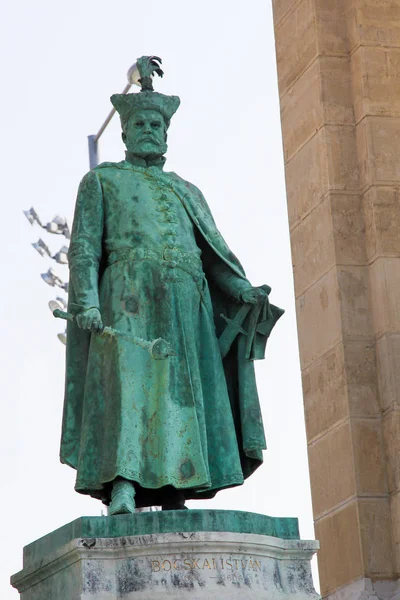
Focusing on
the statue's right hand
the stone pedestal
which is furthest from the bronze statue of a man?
the stone pedestal

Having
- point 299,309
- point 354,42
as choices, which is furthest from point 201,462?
point 354,42

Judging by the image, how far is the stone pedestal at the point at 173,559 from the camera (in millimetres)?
9930

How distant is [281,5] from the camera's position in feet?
54.7

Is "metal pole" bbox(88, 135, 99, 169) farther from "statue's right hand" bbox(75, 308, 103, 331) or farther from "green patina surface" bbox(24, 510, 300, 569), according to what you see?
"green patina surface" bbox(24, 510, 300, 569)

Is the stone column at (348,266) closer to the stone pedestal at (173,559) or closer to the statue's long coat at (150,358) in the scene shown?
the statue's long coat at (150,358)

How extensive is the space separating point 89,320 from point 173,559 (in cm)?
161

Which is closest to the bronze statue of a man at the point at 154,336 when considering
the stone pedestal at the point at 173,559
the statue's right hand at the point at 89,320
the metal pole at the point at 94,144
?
the statue's right hand at the point at 89,320

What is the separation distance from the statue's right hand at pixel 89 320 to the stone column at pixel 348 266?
14.2ft

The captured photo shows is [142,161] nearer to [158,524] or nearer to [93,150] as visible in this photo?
[158,524]

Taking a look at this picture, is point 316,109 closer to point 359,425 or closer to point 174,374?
point 359,425

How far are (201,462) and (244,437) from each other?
1.69 feet

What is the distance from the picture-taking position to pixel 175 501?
10773mm

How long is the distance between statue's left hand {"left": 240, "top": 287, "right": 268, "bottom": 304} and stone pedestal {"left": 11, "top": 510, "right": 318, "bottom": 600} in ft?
5.00

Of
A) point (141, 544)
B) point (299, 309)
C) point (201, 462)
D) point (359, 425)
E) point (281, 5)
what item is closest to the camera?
point (141, 544)
